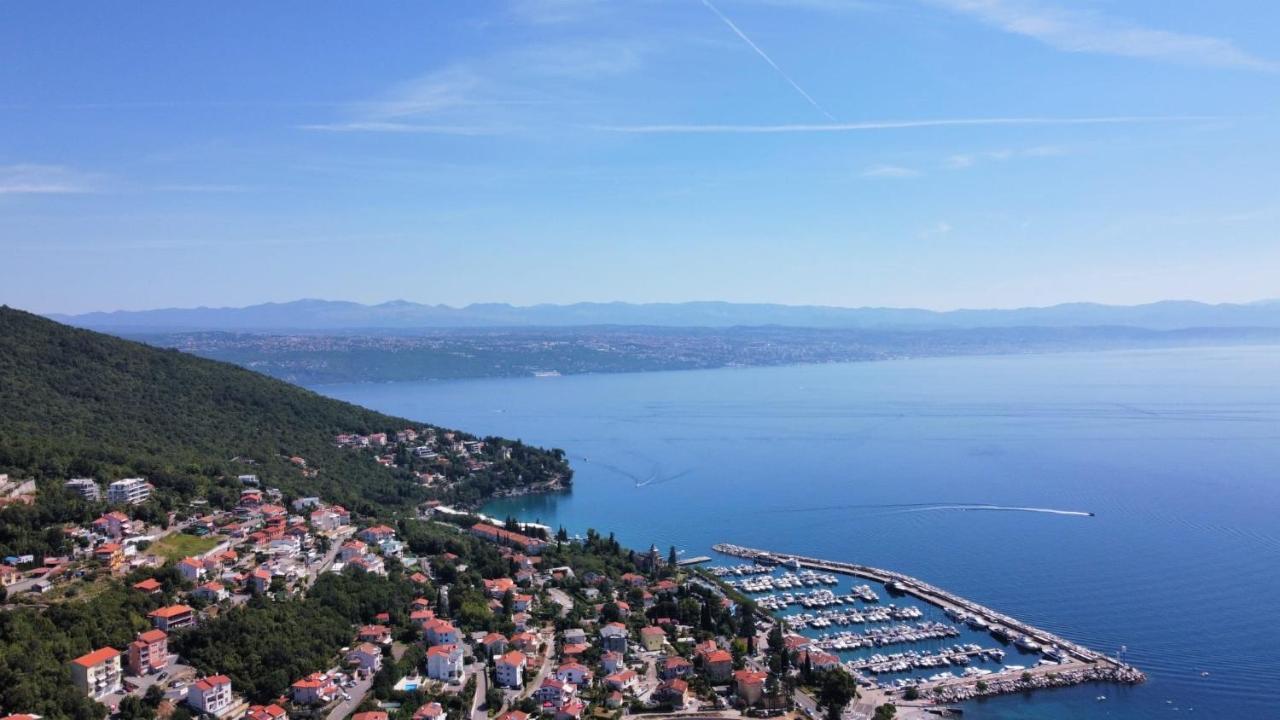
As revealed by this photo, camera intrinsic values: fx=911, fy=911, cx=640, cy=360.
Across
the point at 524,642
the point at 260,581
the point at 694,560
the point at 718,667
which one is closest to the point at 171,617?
the point at 260,581

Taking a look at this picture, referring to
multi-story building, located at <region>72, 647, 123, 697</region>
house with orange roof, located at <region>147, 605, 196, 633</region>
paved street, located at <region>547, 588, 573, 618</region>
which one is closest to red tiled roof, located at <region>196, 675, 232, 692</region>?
multi-story building, located at <region>72, 647, 123, 697</region>

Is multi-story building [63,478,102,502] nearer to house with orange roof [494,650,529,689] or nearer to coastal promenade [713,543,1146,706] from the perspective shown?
house with orange roof [494,650,529,689]

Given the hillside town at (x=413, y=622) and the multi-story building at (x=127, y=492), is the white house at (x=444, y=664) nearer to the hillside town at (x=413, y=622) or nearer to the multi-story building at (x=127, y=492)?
the hillside town at (x=413, y=622)

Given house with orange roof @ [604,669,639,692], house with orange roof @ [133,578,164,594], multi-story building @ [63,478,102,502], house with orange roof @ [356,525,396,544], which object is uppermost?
multi-story building @ [63,478,102,502]

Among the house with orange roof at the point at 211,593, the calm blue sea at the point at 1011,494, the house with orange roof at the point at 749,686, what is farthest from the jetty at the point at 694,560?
the house with orange roof at the point at 211,593

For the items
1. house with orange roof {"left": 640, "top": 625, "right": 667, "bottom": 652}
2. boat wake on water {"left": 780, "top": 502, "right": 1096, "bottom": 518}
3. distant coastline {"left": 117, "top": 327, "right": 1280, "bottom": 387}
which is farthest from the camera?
distant coastline {"left": 117, "top": 327, "right": 1280, "bottom": 387}

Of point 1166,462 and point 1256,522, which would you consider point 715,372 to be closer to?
point 1166,462
